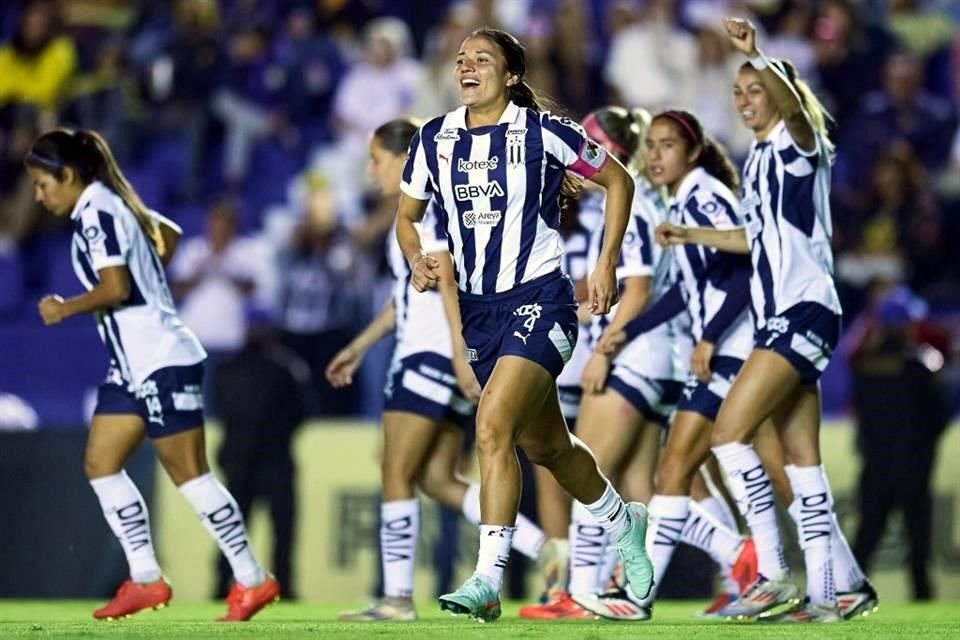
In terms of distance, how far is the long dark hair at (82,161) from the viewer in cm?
994

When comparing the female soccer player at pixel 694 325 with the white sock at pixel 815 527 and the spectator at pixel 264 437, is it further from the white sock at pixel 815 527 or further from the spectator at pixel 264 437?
the spectator at pixel 264 437

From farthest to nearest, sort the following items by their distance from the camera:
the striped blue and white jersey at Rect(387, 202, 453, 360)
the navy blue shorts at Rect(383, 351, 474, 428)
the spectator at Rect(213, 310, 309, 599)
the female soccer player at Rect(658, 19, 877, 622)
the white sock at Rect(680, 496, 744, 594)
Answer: the spectator at Rect(213, 310, 309, 599)
the white sock at Rect(680, 496, 744, 594)
the striped blue and white jersey at Rect(387, 202, 453, 360)
the navy blue shorts at Rect(383, 351, 474, 428)
the female soccer player at Rect(658, 19, 877, 622)

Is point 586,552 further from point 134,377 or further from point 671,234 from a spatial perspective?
point 134,377

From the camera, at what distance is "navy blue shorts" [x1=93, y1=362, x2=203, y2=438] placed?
978 cm

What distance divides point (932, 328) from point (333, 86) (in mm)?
7272

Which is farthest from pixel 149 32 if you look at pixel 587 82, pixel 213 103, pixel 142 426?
pixel 142 426

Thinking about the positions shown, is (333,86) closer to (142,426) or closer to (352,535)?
(352,535)

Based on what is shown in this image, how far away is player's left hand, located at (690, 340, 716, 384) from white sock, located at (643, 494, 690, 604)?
613 millimetres

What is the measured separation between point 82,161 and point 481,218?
265cm

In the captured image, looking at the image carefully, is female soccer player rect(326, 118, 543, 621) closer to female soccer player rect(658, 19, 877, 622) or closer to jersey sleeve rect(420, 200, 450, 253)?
jersey sleeve rect(420, 200, 450, 253)

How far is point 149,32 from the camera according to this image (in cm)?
2008

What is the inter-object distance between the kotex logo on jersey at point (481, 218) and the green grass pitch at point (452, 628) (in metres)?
1.71

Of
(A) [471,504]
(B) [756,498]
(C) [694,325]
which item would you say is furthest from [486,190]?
(A) [471,504]

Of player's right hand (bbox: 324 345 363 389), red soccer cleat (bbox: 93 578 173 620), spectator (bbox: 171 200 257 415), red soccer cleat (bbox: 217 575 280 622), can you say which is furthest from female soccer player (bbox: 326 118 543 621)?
spectator (bbox: 171 200 257 415)
